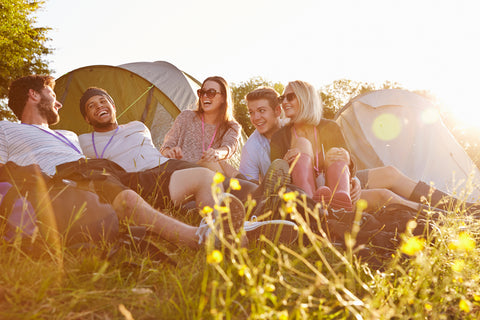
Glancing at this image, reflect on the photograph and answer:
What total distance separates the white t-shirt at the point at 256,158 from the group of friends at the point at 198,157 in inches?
0.5

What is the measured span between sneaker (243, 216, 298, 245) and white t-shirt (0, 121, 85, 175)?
159cm

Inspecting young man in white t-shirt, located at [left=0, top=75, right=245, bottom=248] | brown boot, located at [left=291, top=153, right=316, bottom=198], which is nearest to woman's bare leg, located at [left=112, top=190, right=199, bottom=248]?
young man in white t-shirt, located at [left=0, top=75, right=245, bottom=248]

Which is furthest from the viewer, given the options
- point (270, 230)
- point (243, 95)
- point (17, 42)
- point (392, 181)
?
point (243, 95)

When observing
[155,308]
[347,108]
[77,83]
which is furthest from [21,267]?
[347,108]

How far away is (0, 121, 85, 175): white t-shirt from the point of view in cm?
270

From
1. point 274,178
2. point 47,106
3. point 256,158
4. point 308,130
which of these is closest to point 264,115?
point 256,158

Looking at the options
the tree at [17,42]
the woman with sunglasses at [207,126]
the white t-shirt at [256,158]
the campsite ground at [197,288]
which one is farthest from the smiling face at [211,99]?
the tree at [17,42]

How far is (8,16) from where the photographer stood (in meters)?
14.9

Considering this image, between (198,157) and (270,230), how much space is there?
8.69 feet

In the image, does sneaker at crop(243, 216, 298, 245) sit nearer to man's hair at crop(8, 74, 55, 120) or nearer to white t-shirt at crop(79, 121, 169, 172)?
white t-shirt at crop(79, 121, 169, 172)

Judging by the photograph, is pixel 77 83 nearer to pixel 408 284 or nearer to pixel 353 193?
pixel 353 193

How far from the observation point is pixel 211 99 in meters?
4.50

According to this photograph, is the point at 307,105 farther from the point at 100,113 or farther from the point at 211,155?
the point at 100,113

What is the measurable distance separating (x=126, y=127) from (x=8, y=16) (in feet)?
50.2
